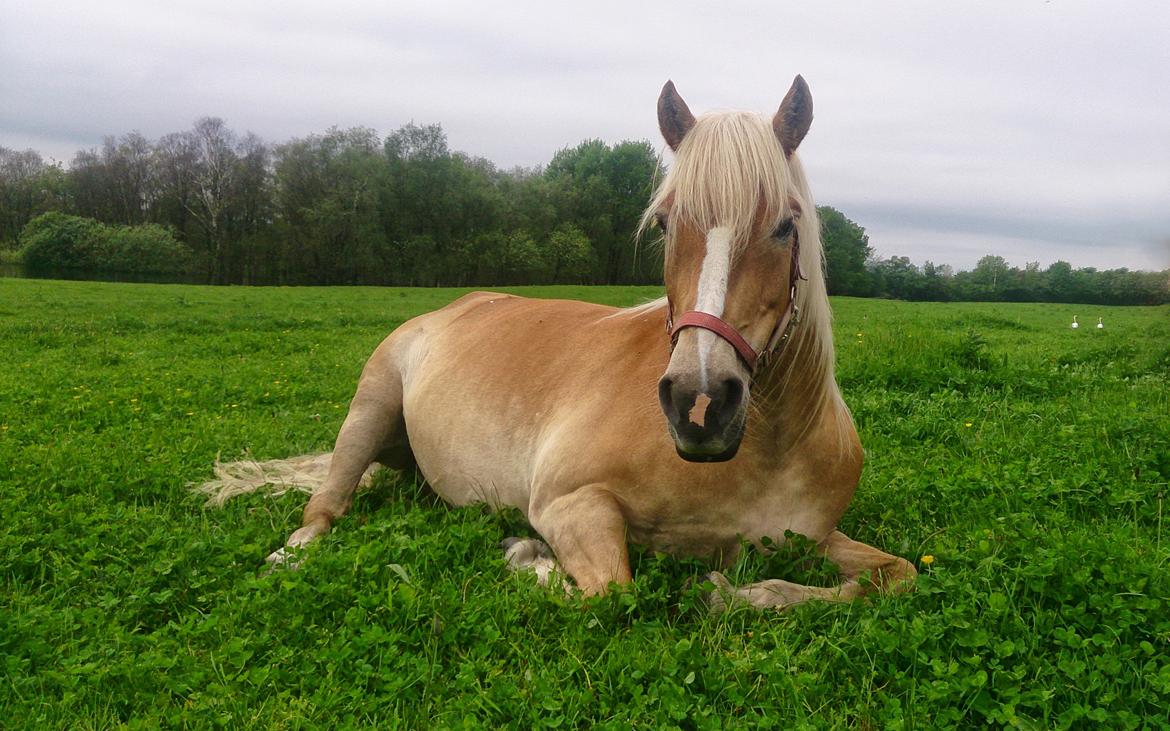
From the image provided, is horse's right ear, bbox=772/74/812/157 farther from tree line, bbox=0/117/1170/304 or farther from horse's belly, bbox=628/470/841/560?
tree line, bbox=0/117/1170/304

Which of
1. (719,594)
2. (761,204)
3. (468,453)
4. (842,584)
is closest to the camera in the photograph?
(761,204)

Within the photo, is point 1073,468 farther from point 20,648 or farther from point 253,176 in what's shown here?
point 253,176

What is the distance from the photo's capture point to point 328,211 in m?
47.5

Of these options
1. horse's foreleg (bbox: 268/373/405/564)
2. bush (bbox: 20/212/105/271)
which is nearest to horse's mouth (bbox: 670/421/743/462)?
horse's foreleg (bbox: 268/373/405/564)

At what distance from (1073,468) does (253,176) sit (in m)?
57.9

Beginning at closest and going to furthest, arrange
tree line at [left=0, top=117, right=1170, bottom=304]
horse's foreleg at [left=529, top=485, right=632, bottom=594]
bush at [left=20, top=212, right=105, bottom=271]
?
horse's foreleg at [left=529, top=485, right=632, bottom=594] < tree line at [left=0, top=117, right=1170, bottom=304] < bush at [left=20, top=212, right=105, bottom=271]

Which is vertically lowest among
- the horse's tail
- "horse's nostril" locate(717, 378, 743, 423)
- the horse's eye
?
the horse's tail

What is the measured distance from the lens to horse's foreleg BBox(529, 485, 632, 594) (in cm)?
297

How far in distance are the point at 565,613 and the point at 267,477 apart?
2877mm

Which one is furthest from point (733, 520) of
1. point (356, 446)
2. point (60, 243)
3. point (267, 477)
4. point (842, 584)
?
point (60, 243)

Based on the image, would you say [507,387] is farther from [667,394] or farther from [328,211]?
[328,211]

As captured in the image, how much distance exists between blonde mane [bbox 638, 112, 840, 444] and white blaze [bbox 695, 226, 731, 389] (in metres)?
0.04

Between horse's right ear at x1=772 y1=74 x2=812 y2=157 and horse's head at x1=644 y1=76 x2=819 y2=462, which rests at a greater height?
horse's right ear at x1=772 y1=74 x2=812 y2=157

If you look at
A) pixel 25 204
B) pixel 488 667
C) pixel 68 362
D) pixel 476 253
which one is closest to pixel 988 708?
pixel 488 667
